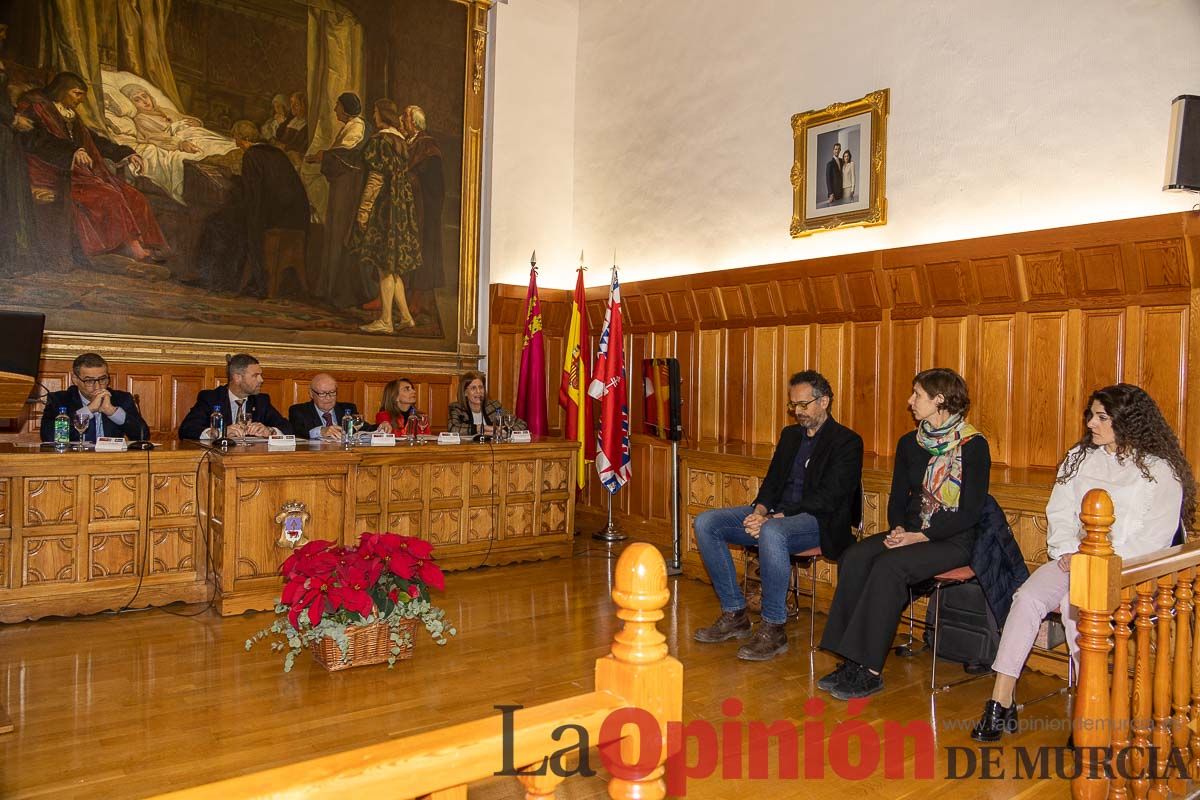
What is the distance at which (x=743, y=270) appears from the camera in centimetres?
652

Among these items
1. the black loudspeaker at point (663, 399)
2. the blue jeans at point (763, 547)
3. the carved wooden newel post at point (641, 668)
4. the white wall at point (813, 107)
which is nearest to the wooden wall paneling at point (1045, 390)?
the white wall at point (813, 107)

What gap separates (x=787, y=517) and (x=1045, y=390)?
1.75 meters

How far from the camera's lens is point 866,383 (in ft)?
19.0

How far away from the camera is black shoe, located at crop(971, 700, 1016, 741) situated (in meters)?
3.33

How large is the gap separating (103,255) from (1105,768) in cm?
679

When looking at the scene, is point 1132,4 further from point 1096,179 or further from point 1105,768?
point 1105,768

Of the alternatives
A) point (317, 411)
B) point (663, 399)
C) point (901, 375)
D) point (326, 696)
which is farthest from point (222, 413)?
point (901, 375)

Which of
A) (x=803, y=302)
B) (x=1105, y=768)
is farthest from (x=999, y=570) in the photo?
(x=803, y=302)

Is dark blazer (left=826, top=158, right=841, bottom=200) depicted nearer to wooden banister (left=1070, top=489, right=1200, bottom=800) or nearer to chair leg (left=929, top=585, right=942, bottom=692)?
chair leg (left=929, top=585, right=942, bottom=692)

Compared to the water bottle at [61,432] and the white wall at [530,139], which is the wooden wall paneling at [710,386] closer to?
the white wall at [530,139]

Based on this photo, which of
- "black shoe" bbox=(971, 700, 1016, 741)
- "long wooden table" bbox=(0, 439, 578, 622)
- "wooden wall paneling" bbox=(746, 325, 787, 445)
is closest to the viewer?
"black shoe" bbox=(971, 700, 1016, 741)

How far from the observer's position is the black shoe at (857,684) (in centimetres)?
377

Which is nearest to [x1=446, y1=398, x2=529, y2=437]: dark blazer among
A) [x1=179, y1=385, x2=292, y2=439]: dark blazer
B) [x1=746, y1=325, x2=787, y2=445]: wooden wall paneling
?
[x1=179, y1=385, x2=292, y2=439]: dark blazer

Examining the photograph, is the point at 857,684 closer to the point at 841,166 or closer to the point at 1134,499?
the point at 1134,499
